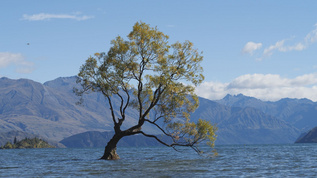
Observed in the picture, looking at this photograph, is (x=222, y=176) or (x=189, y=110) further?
(x=189, y=110)

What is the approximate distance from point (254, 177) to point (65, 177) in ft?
63.1

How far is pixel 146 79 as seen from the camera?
6438cm

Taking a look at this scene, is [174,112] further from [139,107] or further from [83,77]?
[83,77]

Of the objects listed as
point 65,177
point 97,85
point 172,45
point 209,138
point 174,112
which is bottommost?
point 65,177

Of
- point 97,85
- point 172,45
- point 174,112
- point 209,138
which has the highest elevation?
point 172,45

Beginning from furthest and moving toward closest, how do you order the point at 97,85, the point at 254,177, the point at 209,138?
the point at 97,85
the point at 209,138
the point at 254,177

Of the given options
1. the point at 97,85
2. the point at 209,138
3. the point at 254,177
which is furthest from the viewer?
the point at 97,85

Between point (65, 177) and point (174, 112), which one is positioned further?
point (174, 112)

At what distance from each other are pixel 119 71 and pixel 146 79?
15.4 ft

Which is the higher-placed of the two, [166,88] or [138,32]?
[138,32]

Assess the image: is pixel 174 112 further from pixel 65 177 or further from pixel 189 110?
pixel 65 177

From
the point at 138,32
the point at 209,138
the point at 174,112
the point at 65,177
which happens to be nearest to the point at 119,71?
the point at 138,32

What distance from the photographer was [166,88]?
63.2 meters

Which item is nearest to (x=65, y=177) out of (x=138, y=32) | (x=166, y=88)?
(x=166, y=88)
